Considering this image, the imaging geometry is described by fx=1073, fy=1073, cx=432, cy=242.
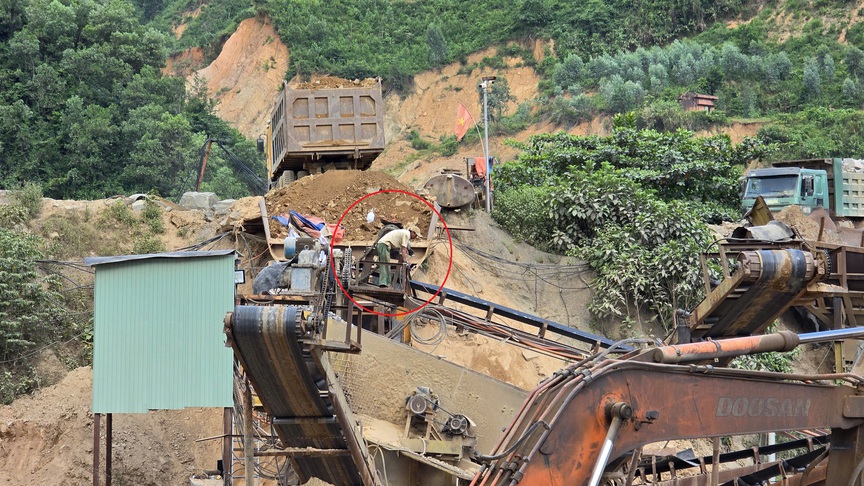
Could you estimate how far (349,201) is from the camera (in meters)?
21.9

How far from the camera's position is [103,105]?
34.7 metres

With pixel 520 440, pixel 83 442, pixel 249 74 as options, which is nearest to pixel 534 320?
pixel 83 442

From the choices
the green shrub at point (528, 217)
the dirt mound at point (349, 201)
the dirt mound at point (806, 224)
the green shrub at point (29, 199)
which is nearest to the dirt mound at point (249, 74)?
the green shrub at point (528, 217)

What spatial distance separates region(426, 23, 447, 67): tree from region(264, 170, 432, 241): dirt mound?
1442 inches

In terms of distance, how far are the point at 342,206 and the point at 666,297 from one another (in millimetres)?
7828

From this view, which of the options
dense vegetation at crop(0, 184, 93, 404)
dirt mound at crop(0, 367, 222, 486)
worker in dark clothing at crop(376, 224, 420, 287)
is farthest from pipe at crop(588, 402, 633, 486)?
dense vegetation at crop(0, 184, 93, 404)

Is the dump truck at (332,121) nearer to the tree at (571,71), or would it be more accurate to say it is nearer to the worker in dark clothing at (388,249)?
the worker in dark clothing at (388,249)

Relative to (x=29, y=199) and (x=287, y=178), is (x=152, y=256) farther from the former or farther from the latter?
(x=29, y=199)

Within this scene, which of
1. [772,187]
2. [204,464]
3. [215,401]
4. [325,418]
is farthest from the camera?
[772,187]

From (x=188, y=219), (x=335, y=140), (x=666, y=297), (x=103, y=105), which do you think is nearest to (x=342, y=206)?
(x=335, y=140)

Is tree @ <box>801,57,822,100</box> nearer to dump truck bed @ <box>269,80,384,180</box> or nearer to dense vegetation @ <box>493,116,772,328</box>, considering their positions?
dense vegetation @ <box>493,116,772,328</box>

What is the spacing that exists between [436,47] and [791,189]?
33405 millimetres

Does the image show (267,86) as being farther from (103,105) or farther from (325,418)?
(325,418)

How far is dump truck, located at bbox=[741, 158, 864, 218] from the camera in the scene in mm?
27422
